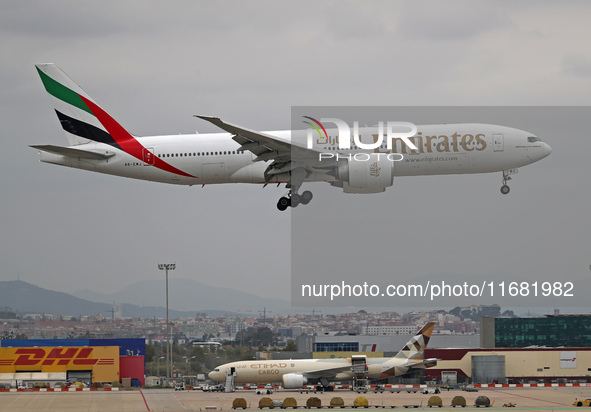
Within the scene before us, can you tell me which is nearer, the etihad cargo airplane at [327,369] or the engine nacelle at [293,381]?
the engine nacelle at [293,381]

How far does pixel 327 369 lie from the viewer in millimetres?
84125

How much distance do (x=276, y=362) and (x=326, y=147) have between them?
27.1 meters

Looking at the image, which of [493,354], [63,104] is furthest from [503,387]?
[63,104]

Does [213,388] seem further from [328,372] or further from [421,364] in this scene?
[421,364]

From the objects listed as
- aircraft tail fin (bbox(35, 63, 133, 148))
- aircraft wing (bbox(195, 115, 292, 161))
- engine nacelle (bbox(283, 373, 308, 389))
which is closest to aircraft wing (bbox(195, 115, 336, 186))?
aircraft wing (bbox(195, 115, 292, 161))

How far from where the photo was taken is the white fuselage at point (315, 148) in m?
63.7

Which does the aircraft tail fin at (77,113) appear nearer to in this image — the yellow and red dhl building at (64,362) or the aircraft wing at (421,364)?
the yellow and red dhl building at (64,362)

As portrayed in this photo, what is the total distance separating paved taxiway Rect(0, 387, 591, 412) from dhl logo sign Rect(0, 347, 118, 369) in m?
15.8

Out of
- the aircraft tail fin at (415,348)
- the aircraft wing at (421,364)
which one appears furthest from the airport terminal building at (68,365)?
the aircraft wing at (421,364)

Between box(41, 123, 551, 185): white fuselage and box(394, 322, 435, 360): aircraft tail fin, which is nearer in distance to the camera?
box(41, 123, 551, 185): white fuselage

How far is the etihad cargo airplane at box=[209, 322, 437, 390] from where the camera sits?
8388 centimetres

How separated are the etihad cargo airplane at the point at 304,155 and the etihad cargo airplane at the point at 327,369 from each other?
21946 millimetres

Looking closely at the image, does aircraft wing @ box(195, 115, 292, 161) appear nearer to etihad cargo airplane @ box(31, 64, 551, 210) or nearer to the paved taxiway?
etihad cargo airplane @ box(31, 64, 551, 210)

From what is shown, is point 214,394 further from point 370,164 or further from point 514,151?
point 514,151
